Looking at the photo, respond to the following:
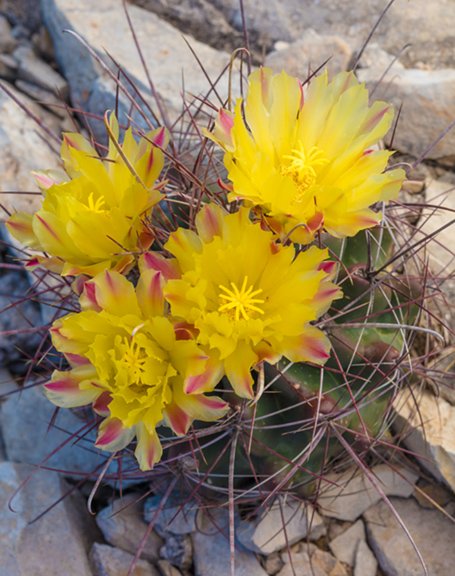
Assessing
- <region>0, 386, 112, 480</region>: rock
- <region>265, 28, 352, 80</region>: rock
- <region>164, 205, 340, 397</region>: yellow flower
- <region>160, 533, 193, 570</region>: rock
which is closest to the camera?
<region>164, 205, 340, 397</region>: yellow flower

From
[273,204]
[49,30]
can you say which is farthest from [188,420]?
[49,30]

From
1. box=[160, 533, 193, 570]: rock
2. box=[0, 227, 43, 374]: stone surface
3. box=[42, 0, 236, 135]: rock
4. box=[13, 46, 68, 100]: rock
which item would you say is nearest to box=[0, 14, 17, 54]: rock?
box=[13, 46, 68, 100]: rock

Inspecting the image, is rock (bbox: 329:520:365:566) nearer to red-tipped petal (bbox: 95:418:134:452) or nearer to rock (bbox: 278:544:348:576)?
rock (bbox: 278:544:348:576)

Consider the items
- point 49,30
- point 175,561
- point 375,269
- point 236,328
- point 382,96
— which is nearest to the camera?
point 236,328

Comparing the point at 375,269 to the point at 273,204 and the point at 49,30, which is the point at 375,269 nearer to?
the point at 273,204

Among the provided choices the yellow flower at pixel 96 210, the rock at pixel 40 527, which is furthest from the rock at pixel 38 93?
the yellow flower at pixel 96 210

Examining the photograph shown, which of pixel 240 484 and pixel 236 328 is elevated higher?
pixel 236 328

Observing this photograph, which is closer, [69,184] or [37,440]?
[69,184]
